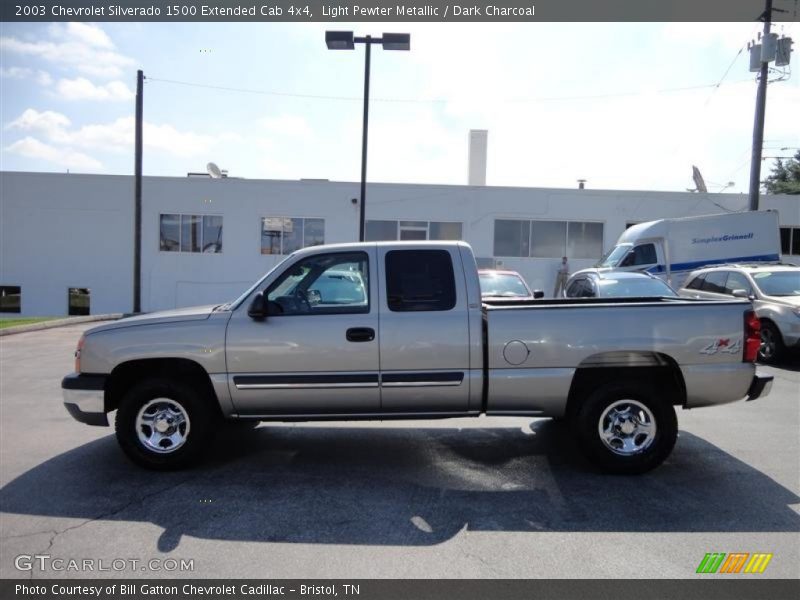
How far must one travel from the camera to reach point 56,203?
68.1 ft

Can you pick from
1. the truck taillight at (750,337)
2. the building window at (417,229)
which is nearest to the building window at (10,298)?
the building window at (417,229)

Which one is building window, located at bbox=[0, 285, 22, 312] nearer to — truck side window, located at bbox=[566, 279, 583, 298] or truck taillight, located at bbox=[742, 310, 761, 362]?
truck side window, located at bbox=[566, 279, 583, 298]

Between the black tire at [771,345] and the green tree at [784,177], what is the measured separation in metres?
44.3

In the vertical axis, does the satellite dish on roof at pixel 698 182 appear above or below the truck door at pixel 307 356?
above

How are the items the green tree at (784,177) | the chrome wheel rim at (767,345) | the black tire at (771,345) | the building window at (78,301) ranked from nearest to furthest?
the black tire at (771,345) → the chrome wheel rim at (767,345) → the building window at (78,301) → the green tree at (784,177)

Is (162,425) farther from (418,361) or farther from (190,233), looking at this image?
(190,233)

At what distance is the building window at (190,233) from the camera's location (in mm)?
20891

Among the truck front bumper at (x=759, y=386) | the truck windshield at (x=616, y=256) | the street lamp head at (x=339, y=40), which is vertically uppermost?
the street lamp head at (x=339, y=40)

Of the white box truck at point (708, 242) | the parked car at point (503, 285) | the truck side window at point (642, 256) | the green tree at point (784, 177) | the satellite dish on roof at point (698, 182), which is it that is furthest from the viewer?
the green tree at point (784, 177)

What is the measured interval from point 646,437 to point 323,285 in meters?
2.99

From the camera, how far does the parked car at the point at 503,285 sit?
A: 39.2 ft

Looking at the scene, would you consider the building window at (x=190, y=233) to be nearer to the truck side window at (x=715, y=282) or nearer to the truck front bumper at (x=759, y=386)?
the truck side window at (x=715, y=282)

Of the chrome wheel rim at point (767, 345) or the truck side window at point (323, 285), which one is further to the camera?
the chrome wheel rim at point (767, 345)
